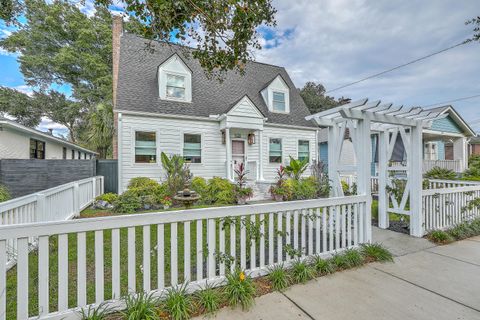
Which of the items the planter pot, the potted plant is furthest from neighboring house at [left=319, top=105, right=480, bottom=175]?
the potted plant

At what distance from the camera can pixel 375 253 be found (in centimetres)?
379

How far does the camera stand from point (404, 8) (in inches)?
277

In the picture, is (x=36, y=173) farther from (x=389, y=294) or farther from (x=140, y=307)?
(x=389, y=294)

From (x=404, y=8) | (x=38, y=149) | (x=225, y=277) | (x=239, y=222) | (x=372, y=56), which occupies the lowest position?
(x=225, y=277)

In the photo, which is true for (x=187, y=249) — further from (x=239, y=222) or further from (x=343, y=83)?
(x=343, y=83)

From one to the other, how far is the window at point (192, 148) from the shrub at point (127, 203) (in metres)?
3.20

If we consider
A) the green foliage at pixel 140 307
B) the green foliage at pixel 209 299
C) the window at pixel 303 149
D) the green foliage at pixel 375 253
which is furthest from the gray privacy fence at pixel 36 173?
the window at pixel 303 149

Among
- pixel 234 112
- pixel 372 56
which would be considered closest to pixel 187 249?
pixel 234 112

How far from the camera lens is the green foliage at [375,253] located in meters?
3.72

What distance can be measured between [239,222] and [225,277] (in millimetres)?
673

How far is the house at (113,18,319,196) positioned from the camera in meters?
9.53

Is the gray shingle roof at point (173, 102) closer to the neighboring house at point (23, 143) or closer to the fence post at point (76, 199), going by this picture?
the neighboring house at point (23, 143)

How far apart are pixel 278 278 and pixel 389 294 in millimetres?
1320

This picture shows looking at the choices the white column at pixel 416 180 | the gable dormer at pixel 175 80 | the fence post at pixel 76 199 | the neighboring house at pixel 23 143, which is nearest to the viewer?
the white column at pixel 416 180
